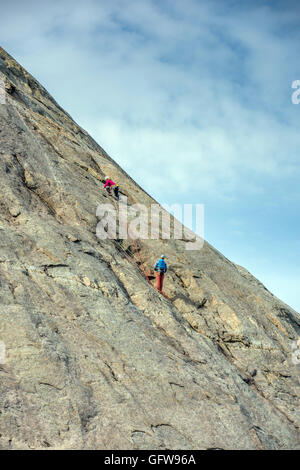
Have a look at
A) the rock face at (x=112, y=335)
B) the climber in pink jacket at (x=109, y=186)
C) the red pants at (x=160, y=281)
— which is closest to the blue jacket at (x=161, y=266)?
the red pants at (x=160, y=281)

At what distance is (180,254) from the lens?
2328cm

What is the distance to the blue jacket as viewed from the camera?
20.3 meters

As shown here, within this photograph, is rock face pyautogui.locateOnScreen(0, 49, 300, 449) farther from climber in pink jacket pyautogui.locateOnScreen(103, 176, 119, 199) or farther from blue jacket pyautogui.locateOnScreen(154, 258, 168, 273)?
blue jacket pyautogui.locateOnScreen(154, 258, 168, 273)

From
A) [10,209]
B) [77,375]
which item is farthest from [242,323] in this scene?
[10,209]

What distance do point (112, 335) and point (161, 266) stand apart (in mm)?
5735

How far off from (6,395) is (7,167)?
11.0m

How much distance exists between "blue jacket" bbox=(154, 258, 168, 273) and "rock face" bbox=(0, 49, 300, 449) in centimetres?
92

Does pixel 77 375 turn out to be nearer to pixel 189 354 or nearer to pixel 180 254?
pixel 189 354

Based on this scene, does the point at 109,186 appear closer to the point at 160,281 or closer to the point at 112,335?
the point at 160,281

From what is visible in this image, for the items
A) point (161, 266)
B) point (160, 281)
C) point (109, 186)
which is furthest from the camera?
point (109, 186)

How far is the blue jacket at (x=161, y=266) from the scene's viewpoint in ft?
66.5

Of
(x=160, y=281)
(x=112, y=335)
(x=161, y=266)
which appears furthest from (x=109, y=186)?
(x=112, y=335)

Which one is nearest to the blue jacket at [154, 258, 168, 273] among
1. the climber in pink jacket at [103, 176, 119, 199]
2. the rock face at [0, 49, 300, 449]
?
the rock face at [0, 49, 300, 449]

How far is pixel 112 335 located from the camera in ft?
50.3
